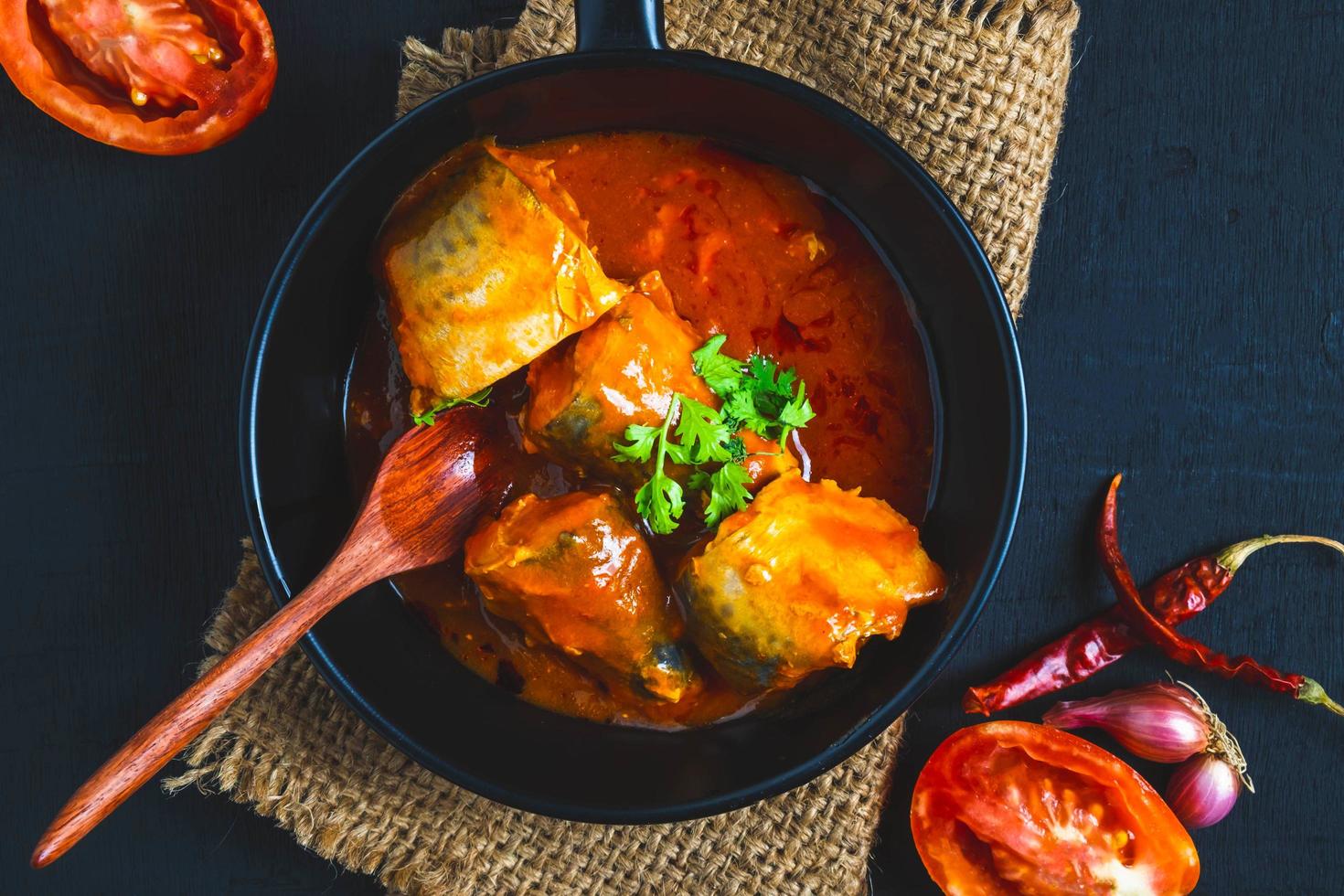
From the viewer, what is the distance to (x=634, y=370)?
2.05 meters

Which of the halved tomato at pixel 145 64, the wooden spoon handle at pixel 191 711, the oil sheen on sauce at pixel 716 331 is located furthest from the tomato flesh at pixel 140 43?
the wooden spoon handle at pixel 191 711

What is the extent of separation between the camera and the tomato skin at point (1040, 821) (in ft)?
7.93

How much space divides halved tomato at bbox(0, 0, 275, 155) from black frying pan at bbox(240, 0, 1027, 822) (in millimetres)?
522

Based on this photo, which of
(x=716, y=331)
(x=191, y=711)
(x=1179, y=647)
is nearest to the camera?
(x=191, y=711)

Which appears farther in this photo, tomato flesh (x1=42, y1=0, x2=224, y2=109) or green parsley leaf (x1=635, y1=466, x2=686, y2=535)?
tomato flesh (x1=42, y1=0, x2=224, y2=109)

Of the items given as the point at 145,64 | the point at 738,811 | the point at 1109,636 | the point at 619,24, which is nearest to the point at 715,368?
the point at 619,24

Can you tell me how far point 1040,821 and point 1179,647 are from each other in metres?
0.55

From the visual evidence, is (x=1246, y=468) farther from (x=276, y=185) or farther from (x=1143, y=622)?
(x=276, y=185)

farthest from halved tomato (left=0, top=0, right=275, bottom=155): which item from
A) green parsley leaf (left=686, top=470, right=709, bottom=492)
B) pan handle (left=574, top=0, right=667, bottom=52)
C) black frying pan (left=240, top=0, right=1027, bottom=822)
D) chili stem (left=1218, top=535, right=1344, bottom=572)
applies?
chili stem (left=1218, top=535, right=1344, bottom=572)

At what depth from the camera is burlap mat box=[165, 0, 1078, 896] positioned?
2.38 m

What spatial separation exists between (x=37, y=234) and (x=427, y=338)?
128 cm

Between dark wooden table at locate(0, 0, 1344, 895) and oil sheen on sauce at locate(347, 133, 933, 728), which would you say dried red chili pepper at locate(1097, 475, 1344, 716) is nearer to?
dark wooden table at locate(0, 0, 1344, 895)

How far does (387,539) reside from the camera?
7.10 ft

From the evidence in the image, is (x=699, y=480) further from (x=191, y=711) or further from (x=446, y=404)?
(x=191, y=711)
